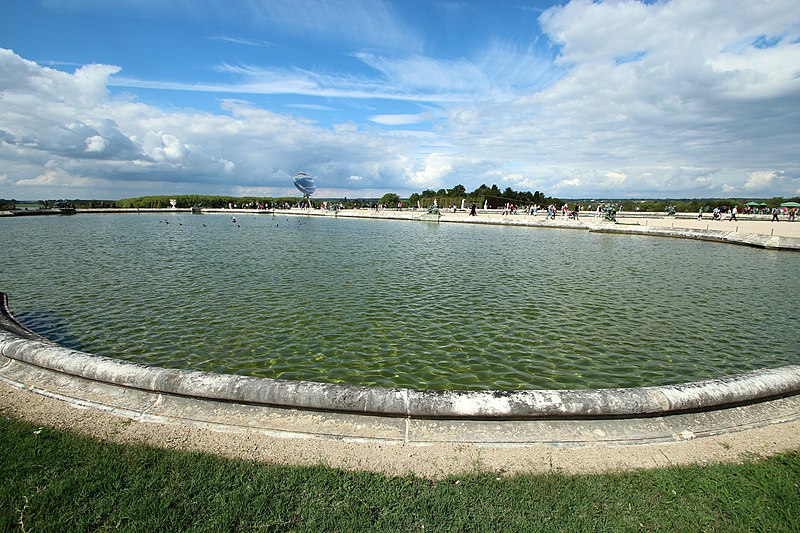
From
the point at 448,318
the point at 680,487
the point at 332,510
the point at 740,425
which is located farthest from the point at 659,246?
the point at 332,510

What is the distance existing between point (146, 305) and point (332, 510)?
35.7 feet

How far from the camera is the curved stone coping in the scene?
4.94m

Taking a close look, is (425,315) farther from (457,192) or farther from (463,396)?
(457,192)

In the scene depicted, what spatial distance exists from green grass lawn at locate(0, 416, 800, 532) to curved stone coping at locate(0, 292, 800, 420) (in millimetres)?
962

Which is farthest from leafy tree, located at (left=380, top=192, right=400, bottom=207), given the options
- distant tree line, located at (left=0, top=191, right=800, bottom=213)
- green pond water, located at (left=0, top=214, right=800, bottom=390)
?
green pond water, located at (left=0, top=214, right=800, bottom=390)

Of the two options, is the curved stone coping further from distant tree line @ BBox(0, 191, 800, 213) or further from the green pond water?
distant tree line @ BBox(0, 191, 800, 213)

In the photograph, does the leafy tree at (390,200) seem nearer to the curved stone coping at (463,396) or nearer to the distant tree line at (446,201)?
the distant tree line at (446,201)

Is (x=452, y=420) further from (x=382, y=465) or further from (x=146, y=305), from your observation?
(x=146, y=305)

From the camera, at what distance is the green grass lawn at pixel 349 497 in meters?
3.38

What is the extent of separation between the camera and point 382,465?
420 cm

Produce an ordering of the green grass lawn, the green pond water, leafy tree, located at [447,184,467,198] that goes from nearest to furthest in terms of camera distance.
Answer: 1. the green grass lawn
2. the green pond water
3. leafy tree, located at [447,184,467,198]

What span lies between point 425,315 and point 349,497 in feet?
25.1

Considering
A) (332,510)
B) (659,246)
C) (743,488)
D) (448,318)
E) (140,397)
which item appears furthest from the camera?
(659,246)

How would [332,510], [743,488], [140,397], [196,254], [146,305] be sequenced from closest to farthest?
1. [332,510]
2. [743,488]
3. [140,397]
4. [146,305]
5. [196,254]
